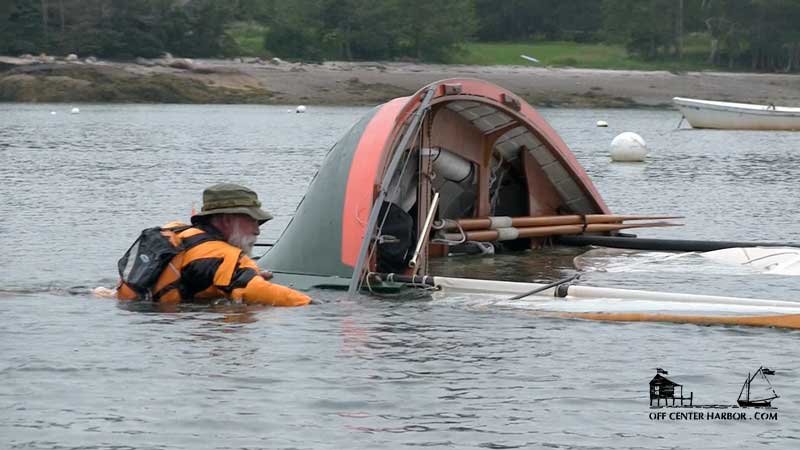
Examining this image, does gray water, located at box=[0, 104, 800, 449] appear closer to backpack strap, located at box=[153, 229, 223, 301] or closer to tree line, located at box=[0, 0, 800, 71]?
backpack strap, located at box=[153, 229, 223, 301]

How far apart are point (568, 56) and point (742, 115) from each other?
1534 inches

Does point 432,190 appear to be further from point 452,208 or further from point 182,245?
point 182,245

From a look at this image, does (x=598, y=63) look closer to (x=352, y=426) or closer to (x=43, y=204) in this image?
(x=43, y=204)

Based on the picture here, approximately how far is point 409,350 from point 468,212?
607cm

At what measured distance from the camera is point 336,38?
97688 mm

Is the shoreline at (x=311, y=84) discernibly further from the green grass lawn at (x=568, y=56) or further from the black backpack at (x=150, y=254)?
the black backpack at (x=150, y=254)

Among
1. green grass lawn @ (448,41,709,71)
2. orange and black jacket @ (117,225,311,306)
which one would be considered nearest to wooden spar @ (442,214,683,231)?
orange and black jacket @ (117,225,311,306)

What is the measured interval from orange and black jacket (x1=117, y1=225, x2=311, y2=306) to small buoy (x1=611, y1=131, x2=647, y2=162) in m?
26.6

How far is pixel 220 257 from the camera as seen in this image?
42.3ft

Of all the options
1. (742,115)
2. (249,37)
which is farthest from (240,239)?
(249,37)

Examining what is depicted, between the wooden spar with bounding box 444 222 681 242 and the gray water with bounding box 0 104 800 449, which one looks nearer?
the gray water with bounding box 0 104 800 449

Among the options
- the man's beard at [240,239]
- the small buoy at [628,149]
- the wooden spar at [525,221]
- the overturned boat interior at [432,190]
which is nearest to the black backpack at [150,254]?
the man's beard at [240,239]

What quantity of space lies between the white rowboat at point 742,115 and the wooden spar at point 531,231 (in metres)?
40.7

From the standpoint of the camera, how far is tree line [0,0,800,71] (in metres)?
87.9
